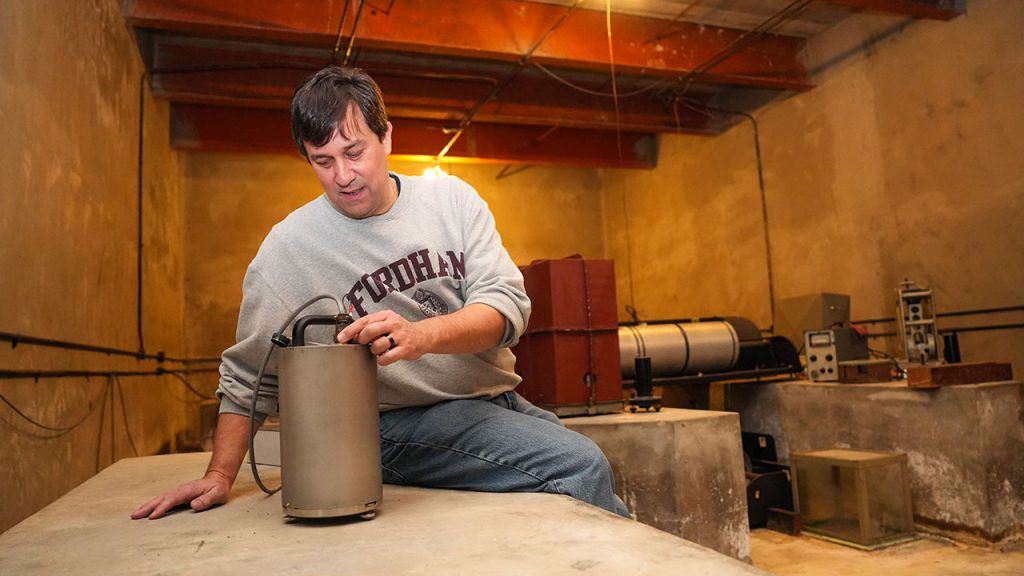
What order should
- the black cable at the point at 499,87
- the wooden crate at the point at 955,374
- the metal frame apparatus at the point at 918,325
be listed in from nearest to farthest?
the wooden crate at the point at 955,374 < the metal frame apparatus at the point at 918,325 < the black cable at the point at 499,87

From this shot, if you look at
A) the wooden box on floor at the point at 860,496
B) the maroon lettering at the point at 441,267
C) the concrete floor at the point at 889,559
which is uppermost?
the maroon lettering at the point at 441,267

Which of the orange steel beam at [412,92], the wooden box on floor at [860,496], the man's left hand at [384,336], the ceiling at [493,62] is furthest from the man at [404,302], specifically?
the orange steel beam at [412,92]

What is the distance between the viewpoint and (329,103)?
1.47 m

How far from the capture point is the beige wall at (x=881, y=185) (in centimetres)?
455

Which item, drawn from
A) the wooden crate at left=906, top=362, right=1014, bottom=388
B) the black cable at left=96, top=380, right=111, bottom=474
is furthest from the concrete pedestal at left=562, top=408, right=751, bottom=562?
the black cable at left=96, top=380, right=111, bottom=474

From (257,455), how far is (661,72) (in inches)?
190

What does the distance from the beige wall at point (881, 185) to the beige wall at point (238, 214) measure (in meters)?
2.15

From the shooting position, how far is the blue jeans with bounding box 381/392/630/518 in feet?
4.70

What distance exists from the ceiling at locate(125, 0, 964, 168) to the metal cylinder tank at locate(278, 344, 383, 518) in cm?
381

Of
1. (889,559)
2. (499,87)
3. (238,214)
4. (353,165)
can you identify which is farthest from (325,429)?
(238,214)

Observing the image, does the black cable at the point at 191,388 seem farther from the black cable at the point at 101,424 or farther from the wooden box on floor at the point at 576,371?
the wooden box on floor at the point at 576,371

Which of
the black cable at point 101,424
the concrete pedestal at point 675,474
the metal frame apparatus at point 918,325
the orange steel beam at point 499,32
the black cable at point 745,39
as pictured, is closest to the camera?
the concrete pedestal at point 675,474

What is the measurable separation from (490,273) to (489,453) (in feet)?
1.28

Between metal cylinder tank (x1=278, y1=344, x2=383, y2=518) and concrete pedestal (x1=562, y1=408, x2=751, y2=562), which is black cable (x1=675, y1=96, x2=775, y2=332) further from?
metal cylinder tank (x1=278, y1=344, x2=383, y2=518)
